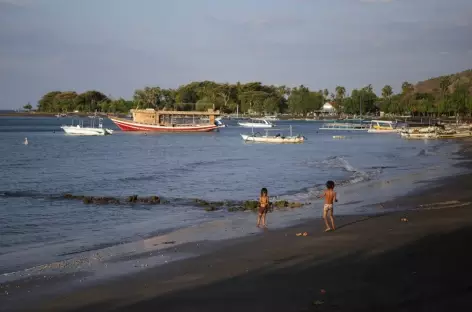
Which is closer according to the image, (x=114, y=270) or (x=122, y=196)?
(x=114, y=270)

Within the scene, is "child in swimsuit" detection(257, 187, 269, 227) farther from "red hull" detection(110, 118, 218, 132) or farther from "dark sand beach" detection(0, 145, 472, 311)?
"red hull" detection(110, 118, 218, 132)

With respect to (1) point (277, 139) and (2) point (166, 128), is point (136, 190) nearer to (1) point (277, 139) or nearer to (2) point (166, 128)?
(1) point (277, 139)

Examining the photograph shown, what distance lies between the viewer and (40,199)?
2742 centimetres

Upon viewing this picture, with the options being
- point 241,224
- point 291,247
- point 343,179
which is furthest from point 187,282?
point 343,179

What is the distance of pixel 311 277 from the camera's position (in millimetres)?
10938

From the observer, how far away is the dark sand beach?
30.9 ft

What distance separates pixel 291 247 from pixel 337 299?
447 centimetres

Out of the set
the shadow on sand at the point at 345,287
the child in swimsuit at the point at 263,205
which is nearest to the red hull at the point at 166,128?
the child in swimsuit at the point at 263,205

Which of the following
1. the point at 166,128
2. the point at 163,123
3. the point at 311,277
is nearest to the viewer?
the point at 311,277

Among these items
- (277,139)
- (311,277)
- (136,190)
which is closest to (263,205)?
(311,277)

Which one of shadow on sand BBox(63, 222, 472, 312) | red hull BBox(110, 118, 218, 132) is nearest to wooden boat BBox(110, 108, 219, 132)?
red hull BBox(110, 118, 218, 132)

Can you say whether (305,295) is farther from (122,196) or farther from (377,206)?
(122,196)

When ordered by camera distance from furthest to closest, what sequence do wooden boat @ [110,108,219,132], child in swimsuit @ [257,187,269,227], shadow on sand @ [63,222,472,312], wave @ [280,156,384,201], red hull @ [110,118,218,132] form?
wooden boat @ [110,108,219,132], red hull @ [110,118,218,132], wave @ [280,156,384,201], child in swimsuit @ [257,187,269,227], shadow on sand @ [63,222,472,312]

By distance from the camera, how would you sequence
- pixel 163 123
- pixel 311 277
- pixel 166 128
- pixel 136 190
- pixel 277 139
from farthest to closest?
pixel 163 123
pixel 166 128
pixel 277 139
pixel 136 190
pixel 311 277
